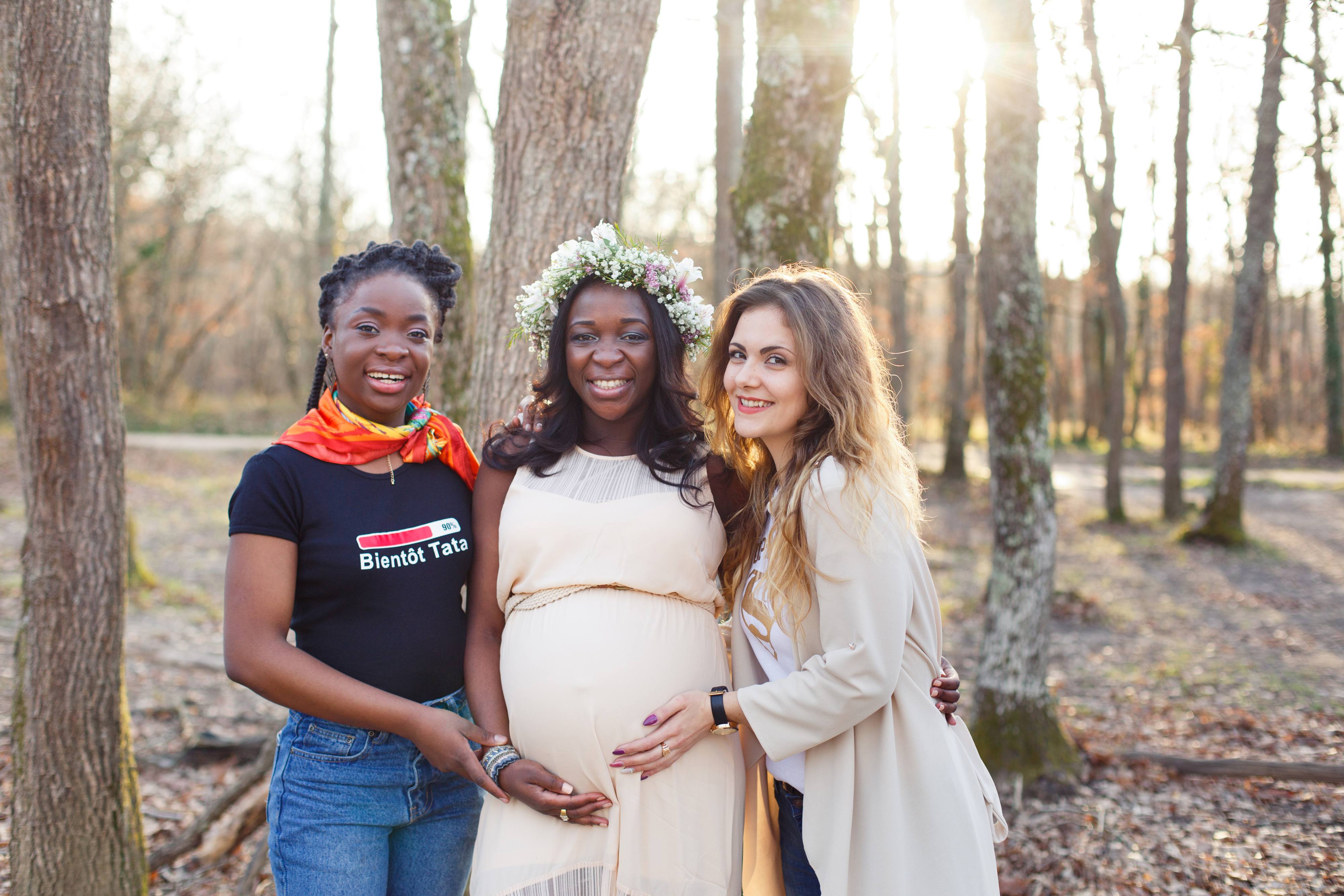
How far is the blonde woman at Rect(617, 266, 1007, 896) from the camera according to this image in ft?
6.72

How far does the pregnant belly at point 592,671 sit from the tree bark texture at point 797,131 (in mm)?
1803

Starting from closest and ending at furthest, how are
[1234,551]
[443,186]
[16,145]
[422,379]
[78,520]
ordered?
[422,379] → [16,145] → [78,520] → [443,186] → [1234,551]

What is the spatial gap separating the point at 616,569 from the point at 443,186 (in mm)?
3404

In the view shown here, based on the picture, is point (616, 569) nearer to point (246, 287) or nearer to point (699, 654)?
point (699, 654)

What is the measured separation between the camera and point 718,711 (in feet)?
7.01

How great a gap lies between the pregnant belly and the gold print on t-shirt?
174 millimetres

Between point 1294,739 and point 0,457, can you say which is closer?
point 1294,739

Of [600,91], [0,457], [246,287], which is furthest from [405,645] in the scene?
[246,287]

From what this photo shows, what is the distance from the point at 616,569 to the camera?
2.19m

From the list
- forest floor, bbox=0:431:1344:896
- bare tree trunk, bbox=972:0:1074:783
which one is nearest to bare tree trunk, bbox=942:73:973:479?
forest floor, bbox=0:431:1344:896

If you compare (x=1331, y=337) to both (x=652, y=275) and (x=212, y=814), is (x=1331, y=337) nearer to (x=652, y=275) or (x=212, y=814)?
(x=652, y=275)

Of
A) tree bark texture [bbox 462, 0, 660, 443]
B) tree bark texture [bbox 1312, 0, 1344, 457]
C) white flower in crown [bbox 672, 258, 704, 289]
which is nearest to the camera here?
white flower in crown [bbox 672, 258, 704, 289]

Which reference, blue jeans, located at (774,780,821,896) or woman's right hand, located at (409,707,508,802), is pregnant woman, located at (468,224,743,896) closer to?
woman's right hand, located at (409,707,508,802)

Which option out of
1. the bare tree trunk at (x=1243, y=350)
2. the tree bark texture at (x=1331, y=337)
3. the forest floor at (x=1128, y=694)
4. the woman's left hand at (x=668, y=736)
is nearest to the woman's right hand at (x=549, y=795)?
the woman's left hand at (x=668, y=736)
